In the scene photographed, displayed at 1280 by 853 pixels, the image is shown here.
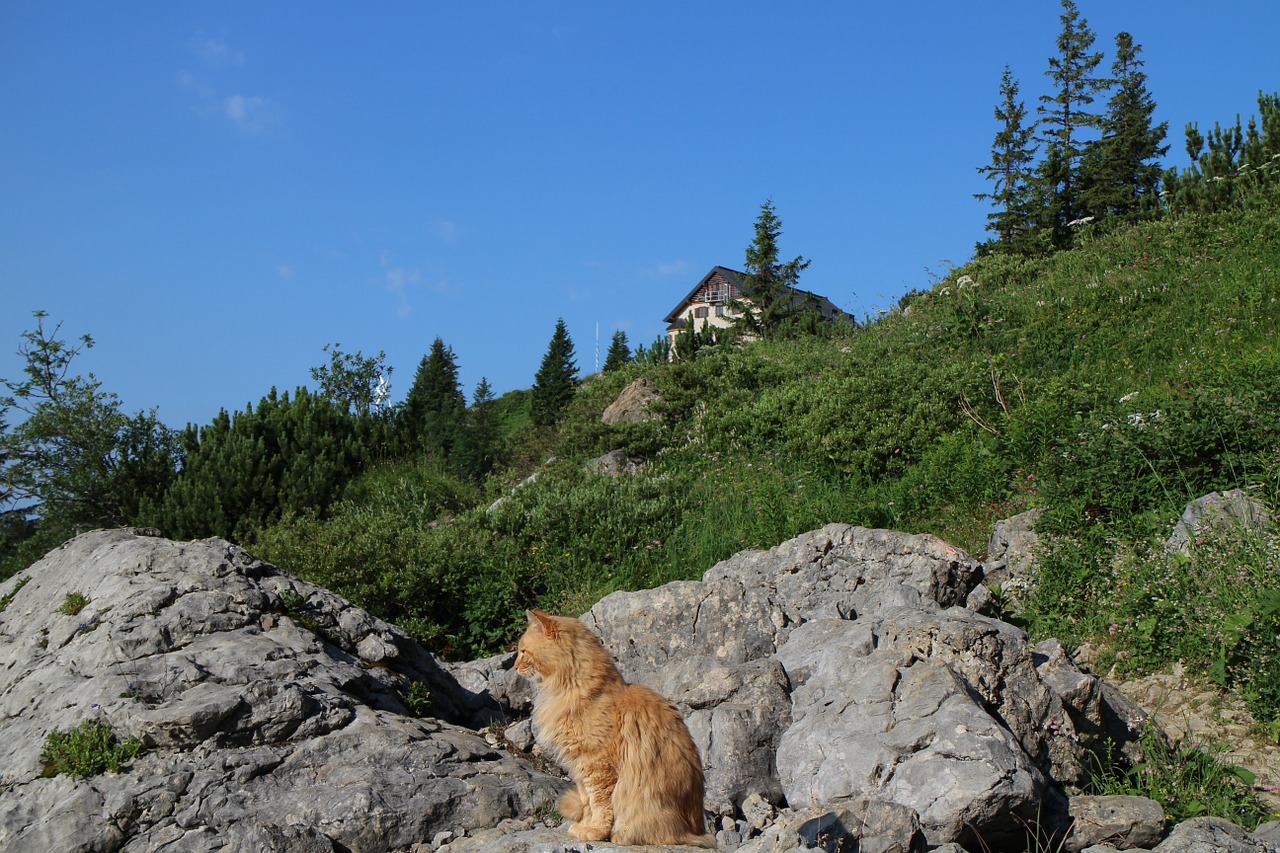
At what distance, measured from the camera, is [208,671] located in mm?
5535

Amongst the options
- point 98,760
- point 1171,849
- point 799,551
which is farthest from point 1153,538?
point 98,760

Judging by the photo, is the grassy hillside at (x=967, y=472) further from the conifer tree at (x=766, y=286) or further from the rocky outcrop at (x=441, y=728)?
the conifer tree at (x=766, y=286)

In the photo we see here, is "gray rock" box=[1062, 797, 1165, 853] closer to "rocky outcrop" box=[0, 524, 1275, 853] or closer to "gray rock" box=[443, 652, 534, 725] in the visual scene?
"rocky outcrop" box=[0, 524, 1275, 853]

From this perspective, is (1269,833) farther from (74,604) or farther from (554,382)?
(554,382)

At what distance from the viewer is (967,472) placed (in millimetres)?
10680

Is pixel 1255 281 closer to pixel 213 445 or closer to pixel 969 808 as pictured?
pixel 969 808

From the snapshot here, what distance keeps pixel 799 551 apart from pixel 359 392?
63.3 feet

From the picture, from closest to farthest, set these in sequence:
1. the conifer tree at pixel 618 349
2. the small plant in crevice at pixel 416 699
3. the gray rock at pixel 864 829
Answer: the gray rock at pixel 864 829
the small plant in crevice at pixel 416 699
the conifer tree at pixel 618 349

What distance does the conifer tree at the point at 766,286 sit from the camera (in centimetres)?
2861

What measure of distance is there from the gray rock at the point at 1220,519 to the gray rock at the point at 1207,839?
3.19 meters

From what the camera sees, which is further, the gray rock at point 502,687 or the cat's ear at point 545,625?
the gray rock at point 502,687

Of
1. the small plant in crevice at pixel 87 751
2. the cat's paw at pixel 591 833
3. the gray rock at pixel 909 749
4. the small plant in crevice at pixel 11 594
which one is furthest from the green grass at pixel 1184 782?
the small plant in crevice at pixel 11 594

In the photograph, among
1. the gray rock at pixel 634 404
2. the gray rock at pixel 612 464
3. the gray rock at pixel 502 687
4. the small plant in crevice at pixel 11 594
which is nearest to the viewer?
the gray rock at pixel 502 687

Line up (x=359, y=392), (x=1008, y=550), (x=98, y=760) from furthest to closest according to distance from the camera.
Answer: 1. (x=359, y=392)
2. (x=1008, y=550)
3. (x=98, y=760)
